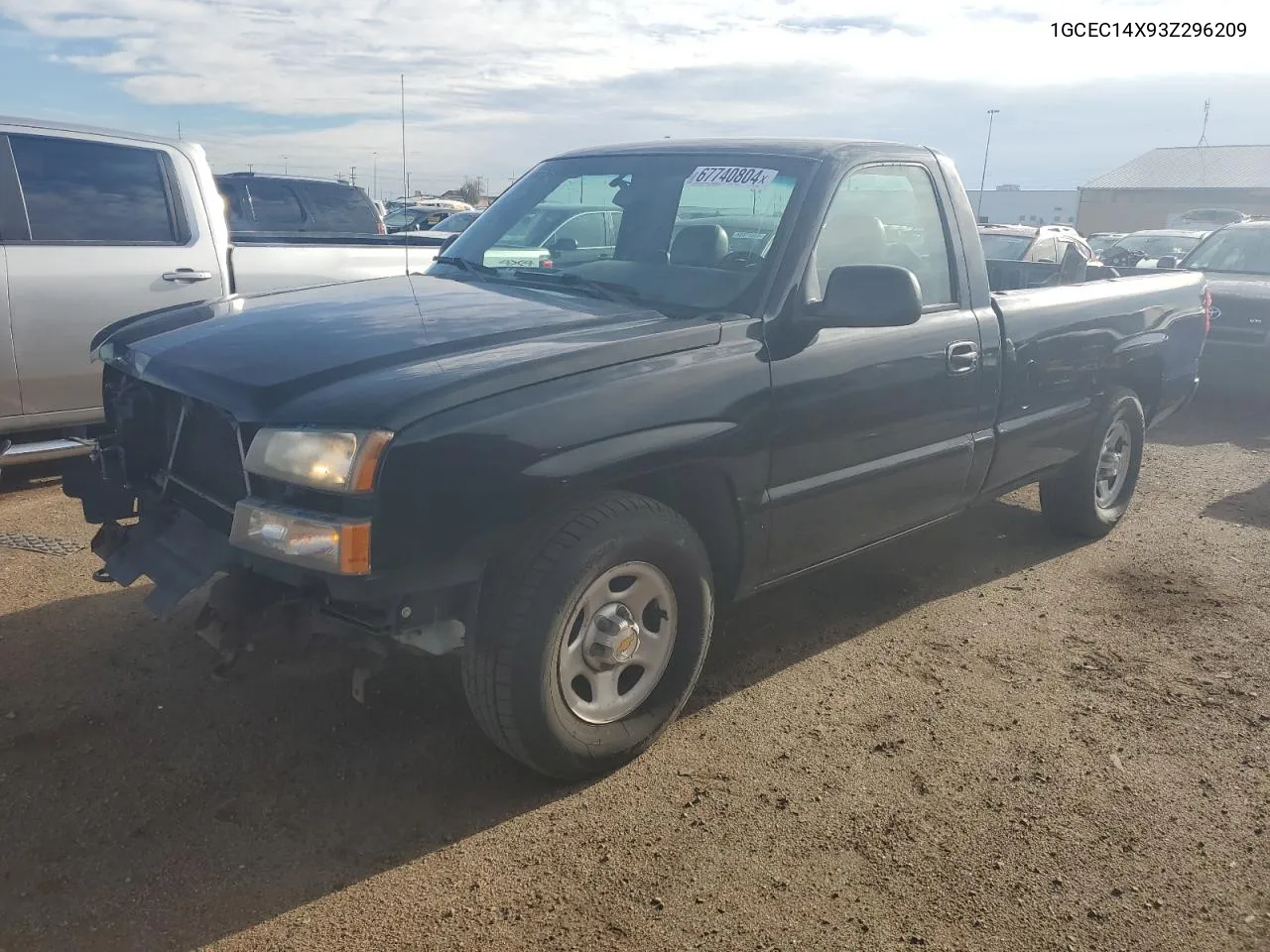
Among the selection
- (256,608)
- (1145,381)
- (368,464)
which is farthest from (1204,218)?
(256,608)

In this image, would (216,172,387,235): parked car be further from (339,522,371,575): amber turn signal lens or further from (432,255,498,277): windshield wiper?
(339,522,371,575): amber turn signal lens

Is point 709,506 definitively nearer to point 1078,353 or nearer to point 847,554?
point 847,554

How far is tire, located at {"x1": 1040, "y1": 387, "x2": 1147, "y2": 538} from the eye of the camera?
518 cm

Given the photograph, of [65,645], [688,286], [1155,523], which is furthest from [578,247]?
[1155,523]

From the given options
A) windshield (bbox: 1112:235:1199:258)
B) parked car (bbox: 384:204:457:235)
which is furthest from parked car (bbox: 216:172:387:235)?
parked car (bbox: 384:204:457:235)

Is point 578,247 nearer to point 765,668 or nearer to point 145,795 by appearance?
point 765,668

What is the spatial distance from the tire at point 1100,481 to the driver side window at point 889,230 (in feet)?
5.31

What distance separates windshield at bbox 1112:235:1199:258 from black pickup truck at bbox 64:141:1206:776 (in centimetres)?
1334

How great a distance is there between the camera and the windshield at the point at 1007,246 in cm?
1131

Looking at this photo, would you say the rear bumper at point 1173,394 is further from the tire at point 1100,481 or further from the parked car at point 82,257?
the parked car at point 82,257

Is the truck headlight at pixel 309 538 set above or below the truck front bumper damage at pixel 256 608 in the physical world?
above

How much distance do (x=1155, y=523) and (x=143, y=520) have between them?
5.22 meters

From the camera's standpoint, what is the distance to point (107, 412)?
347 centimetres

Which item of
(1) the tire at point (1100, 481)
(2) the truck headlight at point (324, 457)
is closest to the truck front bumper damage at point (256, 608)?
(2) the truck headlight at point (324, 457)
